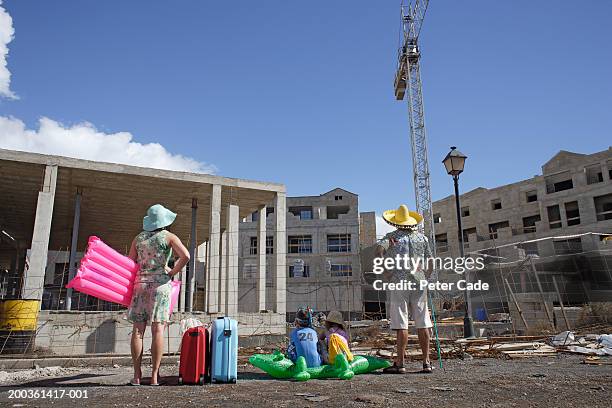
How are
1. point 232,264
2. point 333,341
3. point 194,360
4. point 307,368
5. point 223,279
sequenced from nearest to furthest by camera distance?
point 194,360 < point 307,368 < point 333,341 < point 232,264 < point 223,279

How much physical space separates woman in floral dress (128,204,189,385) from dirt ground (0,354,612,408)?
1.11 feet

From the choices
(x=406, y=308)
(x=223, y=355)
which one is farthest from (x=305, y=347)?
(x=406, y=308)

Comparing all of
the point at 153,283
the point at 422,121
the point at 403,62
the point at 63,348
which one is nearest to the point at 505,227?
the point at 422,121

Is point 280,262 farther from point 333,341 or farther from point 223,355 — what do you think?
point 223,355

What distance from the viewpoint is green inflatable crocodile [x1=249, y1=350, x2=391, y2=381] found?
477cm

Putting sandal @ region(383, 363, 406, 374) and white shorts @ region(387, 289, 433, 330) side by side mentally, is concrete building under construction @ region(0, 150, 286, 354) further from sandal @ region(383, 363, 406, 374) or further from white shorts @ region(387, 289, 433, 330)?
white shorts @ region(387, 289, 433, 330)

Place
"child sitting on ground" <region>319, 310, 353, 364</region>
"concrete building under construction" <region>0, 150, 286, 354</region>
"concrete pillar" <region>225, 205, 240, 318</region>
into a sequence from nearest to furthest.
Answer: "child sitting on ground" <region>319, 310, 353, 364</region>, "concrete building under construction" <region>0, 150, 286, 354</region>, "concrete pillar" <region>225, 205, 240, 318</region>

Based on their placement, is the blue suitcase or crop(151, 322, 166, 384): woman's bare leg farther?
the blue suitcase

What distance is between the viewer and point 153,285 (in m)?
4.46

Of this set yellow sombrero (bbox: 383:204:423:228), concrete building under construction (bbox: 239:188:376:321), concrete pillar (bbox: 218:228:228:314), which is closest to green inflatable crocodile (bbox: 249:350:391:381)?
yellow sombrero (bbox: 383:204:423:228)

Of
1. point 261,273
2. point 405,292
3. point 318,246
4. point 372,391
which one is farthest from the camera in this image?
point 318,246

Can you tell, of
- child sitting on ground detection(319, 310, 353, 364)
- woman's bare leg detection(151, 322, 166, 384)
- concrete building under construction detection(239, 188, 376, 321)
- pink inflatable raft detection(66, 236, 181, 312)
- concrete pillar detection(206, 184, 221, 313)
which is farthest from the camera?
concrete building under construction detection(239, 188, 376, 321)

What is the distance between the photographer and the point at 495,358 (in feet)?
23.4

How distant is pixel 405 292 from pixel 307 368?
143 cm
